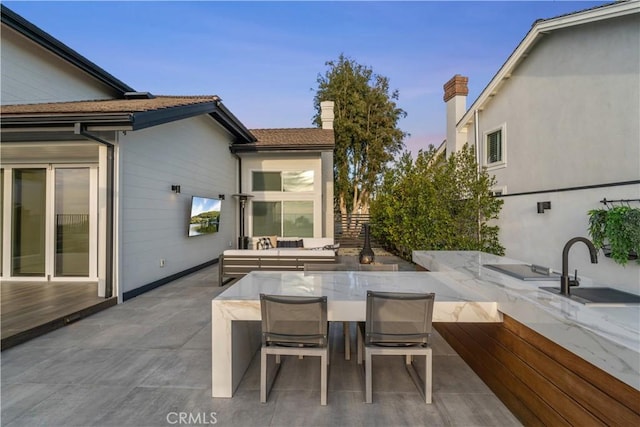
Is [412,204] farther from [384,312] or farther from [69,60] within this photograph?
[69,60]

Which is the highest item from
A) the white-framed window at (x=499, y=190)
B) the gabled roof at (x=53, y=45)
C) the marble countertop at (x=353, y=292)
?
the gabled roof at (x=53, y=45)

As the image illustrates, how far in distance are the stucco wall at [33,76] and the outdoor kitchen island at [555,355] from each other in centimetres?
841

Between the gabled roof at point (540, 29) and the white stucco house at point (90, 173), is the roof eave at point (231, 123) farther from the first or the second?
the gabled roof at point (540, 29)

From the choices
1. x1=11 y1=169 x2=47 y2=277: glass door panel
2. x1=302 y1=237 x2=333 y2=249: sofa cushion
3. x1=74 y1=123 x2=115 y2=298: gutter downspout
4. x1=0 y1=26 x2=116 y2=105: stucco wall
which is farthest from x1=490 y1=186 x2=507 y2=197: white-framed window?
x1=0 y1=26 x2=116 y2=105: stucco wall

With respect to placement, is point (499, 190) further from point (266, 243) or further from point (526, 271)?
point (526, 271)

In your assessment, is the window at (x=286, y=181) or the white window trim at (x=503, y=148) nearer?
the white window trim at (x=503, y=148)

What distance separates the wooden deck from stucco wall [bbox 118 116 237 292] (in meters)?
0.70

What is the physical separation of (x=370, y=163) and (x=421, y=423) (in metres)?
16.9

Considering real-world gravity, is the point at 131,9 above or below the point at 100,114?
above

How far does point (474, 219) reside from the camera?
8.25 metres

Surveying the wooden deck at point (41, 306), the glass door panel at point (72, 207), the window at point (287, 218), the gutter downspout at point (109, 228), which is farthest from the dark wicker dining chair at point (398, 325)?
the window at point (287, 218)

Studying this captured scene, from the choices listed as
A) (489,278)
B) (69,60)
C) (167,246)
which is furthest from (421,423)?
(69,60)

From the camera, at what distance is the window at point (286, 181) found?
11094 millimetres

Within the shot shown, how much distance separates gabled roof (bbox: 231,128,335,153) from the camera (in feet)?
33.6
